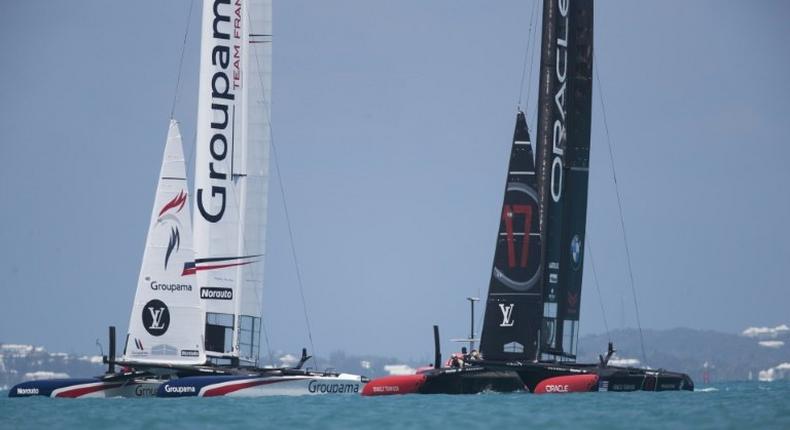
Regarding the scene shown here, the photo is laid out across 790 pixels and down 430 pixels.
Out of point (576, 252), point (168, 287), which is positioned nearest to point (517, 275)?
point (576, 252)

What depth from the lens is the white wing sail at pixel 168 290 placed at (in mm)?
44031

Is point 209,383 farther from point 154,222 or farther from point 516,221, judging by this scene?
point 516,221

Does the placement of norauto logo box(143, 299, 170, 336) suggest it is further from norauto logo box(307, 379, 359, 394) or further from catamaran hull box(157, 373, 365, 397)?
norauto logo box(307, 379, 359, 394)

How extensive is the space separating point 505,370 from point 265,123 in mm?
11876

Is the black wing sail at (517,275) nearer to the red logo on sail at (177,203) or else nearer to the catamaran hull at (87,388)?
the red logo on sail at (177,203)

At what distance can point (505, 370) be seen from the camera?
4366cm

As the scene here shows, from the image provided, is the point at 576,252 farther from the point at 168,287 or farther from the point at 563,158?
the point at 168,287

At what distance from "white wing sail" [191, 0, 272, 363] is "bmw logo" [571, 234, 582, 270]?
994 centimetres

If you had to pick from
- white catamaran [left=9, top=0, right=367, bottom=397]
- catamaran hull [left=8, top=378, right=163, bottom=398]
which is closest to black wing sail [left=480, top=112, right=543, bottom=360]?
white catamaran [left=9, top=0, right=367, bottom=397]

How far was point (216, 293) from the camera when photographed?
154 ft

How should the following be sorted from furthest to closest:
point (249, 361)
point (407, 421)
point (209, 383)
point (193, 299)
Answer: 1. point (249, 361)
2. point (193, 299)
3. point (209, 383)
4. point (407, 421)

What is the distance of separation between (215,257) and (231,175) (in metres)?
2.69

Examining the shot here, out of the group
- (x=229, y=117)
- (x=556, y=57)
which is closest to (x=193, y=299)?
(x=229, y=117)

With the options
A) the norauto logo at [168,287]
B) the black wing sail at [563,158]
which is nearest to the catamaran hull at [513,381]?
the black wing sail at [563,158]
